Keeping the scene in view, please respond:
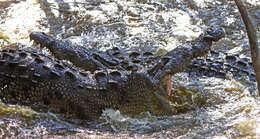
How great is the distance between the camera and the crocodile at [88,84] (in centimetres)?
389

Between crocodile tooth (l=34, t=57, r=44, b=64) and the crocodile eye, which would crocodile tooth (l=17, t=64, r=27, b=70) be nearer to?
crocodile tooth (l=34, t=57, r=44, b=64)

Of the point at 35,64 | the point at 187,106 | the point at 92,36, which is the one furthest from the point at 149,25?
the point at 35,64

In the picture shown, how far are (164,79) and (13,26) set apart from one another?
3.49m

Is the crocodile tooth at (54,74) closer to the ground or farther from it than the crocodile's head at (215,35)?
closer to the ground

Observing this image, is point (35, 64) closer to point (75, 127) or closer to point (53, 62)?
point (53, 62)

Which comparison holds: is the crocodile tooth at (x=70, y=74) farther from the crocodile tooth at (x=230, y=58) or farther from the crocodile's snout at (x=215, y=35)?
the crocodile tooth at (x=230, y=58)

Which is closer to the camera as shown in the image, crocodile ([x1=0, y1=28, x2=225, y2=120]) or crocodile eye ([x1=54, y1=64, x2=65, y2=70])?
crocodile ([x1=0, y1=28, x2=225, y2=120])

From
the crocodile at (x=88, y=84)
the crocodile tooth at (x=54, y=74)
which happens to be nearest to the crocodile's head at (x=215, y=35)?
the crocodile at (x=88, y=84)

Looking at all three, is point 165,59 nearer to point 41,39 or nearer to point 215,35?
point 215,35

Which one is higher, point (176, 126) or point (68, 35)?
point (68, 35)

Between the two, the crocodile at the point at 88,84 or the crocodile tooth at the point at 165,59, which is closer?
the crocodile at the point at 88,84

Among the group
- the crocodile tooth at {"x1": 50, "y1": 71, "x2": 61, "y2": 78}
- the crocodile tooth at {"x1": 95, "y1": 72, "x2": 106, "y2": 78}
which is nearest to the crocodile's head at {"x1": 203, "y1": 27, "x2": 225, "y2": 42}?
the crocodile tooth at {"x1": 95, "y1": 72, "x2": 106, "y2": 78}

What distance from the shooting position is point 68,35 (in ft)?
21.7

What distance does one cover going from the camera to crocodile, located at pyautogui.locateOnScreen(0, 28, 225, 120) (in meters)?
3.89
